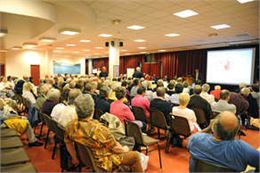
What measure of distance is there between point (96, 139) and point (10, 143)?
1285 mm

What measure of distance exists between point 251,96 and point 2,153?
5356 mm

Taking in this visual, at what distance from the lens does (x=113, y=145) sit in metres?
2.06

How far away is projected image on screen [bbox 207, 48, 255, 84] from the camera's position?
30.7ft

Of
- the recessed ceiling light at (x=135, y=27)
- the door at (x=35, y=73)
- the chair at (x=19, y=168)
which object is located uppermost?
the recessed ceiling light at (x=135, y=27)

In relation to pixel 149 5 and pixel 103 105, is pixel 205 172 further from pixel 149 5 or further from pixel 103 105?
pixel 149 5

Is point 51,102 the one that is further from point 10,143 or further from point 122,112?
point 122,112

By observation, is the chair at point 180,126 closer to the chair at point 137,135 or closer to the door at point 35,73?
the chair at point 137,135

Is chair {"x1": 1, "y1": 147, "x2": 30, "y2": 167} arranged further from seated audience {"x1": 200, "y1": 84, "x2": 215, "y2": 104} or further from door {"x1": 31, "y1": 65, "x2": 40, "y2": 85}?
door {"x1": 31, "y1": 65, "x2": 40, "y2": 85}

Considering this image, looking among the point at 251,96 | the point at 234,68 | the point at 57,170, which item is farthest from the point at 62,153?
the point at 234,68

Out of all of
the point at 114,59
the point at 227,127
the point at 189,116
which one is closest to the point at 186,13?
the point at 189,116

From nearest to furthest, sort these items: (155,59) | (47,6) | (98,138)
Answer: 1. (98,138)
2. (47,6)
3. (155,59)

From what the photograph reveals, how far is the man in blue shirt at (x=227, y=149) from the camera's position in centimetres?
165

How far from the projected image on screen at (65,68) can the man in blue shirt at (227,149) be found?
18.3 m

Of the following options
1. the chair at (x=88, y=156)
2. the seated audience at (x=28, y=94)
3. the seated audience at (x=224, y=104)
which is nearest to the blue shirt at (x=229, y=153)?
the chair at (x=88, y=156)
